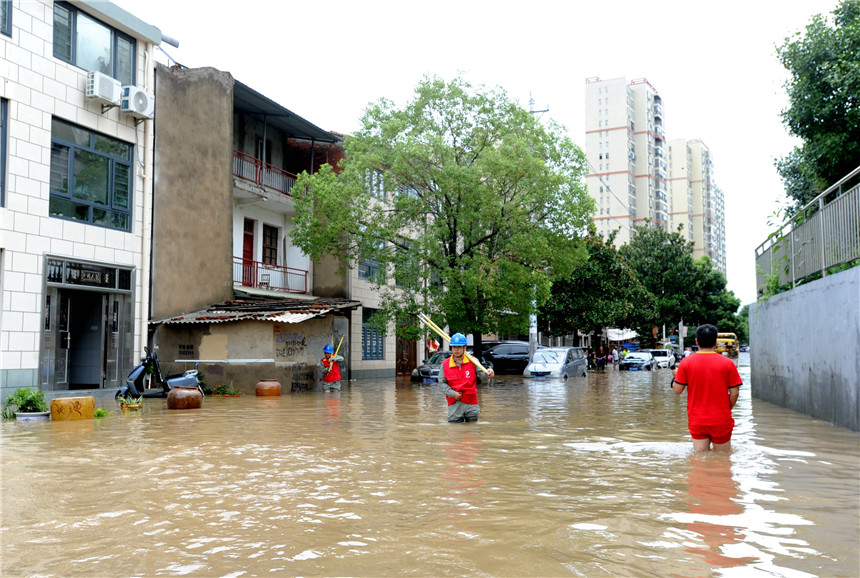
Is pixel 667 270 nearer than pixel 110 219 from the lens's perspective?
No

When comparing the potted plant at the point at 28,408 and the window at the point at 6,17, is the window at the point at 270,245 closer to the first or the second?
the window at the point at 6,17

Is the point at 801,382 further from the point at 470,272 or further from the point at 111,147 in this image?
the point at 111,147

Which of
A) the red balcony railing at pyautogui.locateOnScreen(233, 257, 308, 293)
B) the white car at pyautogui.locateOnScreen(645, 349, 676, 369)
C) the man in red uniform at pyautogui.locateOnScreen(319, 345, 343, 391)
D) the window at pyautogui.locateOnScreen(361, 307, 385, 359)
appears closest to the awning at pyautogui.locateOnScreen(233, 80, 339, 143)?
the red balcony railing at pyautogui.locateOnScreen(233, 257, 308, 293)

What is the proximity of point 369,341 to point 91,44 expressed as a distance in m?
17.5

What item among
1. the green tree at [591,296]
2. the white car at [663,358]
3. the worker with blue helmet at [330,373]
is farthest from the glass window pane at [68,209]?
the white car at [663,358]

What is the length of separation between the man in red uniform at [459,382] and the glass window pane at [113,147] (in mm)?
12207

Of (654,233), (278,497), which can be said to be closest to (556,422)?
(278,497)

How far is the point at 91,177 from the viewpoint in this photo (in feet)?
63.0

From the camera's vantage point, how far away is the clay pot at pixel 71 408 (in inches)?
536

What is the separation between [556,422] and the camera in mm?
13656

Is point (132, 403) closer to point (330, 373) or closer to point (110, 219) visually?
point (110, 219)

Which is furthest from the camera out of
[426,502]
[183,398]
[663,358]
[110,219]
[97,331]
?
[663,358]

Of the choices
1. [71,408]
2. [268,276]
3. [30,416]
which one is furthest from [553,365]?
[30,416]

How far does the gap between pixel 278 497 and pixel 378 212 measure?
66.8ft
